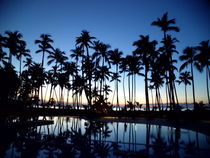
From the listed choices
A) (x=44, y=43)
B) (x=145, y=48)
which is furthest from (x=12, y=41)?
(x=145, y=48)

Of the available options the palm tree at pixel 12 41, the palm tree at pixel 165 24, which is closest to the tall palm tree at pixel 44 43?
the palm tree at pixel 12 41

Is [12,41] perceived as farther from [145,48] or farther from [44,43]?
[145,48]

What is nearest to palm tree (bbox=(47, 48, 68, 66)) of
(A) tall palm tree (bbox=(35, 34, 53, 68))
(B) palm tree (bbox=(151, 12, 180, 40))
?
(A) tall palm tree (bbox=(35, 34, 53, 68))

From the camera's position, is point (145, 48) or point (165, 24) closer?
point (165, 24)

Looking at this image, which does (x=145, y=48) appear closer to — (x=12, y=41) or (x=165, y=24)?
(x=165, y=24)

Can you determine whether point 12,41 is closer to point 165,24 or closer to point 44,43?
point 44,43

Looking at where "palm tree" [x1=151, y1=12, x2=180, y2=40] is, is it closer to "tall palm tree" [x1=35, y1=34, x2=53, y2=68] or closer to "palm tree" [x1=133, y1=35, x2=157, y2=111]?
"palm tree" [x1=133, y1=35, x2=157, y2=111]

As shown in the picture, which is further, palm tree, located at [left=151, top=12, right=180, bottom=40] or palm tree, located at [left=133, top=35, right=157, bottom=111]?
palm tree, located at [left=133, top=35, right=157, bottom=111]

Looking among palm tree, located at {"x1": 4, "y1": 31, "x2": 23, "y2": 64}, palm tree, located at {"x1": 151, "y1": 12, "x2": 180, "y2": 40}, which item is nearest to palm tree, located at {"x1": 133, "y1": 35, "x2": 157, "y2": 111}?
palm tree, located at {"x1": 151, "y1": 12, "x2": 180, "y2": 40}

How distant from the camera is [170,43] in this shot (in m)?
27.4

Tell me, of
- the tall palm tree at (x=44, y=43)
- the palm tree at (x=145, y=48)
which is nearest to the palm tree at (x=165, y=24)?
the palm tree at (x=145, y=48)

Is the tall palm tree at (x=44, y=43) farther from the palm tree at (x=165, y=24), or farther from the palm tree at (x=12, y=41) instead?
the palm tree at (x=165, y=24)

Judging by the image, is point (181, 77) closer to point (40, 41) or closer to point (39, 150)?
point (40, 41)

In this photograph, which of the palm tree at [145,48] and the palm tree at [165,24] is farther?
the palm tree at [145,48]
